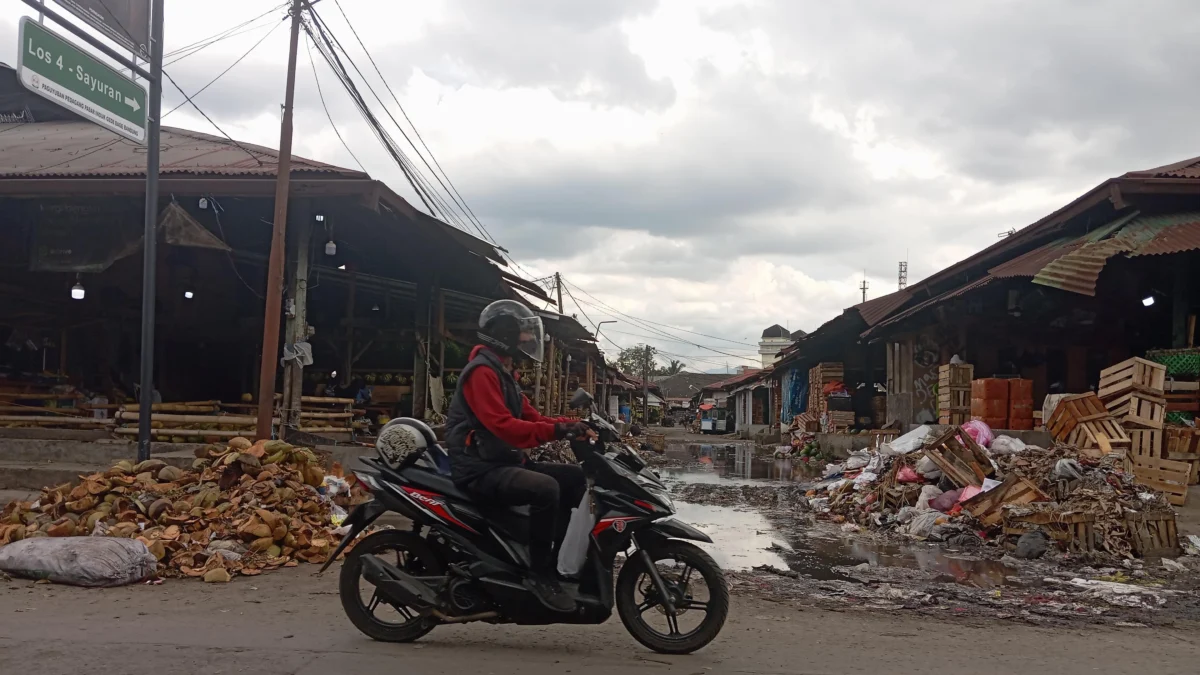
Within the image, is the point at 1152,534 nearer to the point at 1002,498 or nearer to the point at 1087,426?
the point at 1002,498

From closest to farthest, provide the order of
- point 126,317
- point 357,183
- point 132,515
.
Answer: point 132,515 → point 357,183 → point 126,317

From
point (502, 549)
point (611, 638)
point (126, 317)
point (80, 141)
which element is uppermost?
point (80, 141)

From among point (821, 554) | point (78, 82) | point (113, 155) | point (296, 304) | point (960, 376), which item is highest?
point (113, 155)

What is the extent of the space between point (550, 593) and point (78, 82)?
613 centimetres

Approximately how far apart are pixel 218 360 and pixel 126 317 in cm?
168

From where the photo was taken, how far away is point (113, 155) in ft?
46.3

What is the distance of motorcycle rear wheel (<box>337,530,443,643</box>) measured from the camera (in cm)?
470

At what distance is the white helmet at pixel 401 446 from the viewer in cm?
475

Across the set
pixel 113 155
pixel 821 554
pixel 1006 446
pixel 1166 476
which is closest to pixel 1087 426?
pixel 1166 476

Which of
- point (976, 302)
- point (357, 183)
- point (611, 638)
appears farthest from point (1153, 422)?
point (357, 183)

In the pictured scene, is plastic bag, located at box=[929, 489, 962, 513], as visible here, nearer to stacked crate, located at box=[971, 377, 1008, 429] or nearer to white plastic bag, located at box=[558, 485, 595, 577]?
stacked crate, located at box=[971, 377, 1008, 429]

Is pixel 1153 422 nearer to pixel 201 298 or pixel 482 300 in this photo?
pixel 482 300

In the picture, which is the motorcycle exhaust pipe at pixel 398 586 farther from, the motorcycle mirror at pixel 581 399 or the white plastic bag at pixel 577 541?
the motorcycle mirror at pixel 581 399

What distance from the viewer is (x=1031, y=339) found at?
661 inches
